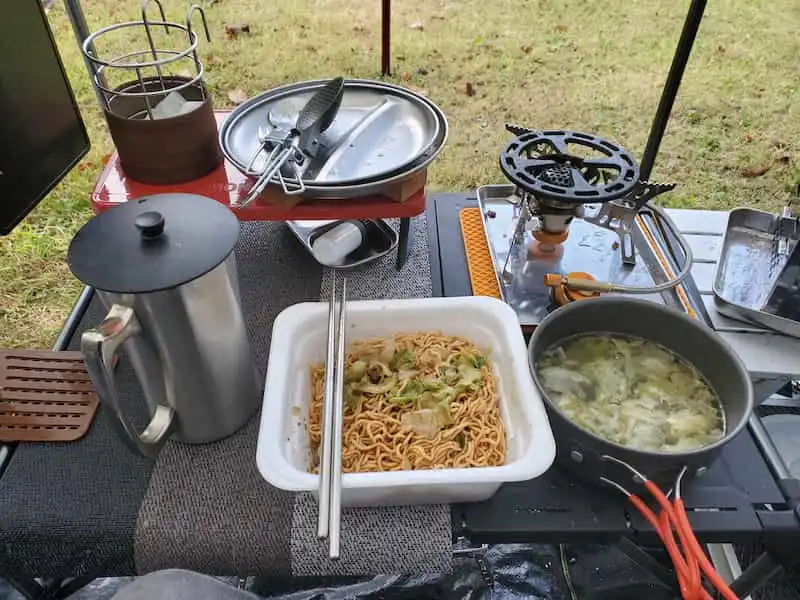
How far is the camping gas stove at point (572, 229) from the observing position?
43.4 inches

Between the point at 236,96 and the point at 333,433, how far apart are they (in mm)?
2390

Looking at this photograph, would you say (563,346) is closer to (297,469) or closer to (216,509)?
(297,469)

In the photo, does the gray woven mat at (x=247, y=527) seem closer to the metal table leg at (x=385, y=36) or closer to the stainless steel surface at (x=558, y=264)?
the stainless steel surface at (x=558, y=264)

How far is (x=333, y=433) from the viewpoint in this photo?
0.80m

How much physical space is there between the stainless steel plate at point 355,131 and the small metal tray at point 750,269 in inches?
26.8

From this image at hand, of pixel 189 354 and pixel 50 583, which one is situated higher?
pixel 189 354

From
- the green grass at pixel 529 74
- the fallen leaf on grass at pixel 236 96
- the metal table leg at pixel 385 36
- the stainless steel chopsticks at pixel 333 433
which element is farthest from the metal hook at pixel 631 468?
the fallen leaf on grass at pixel 236 96

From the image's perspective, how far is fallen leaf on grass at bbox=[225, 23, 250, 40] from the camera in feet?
10.7

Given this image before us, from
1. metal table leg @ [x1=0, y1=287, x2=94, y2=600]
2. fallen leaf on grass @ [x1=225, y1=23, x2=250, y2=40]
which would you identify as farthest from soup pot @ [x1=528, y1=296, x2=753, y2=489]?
fallen leaf on grass @ [x1=225, y1=23, x2=250, y2=40]

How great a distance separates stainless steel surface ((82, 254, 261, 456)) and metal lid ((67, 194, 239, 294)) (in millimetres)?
22

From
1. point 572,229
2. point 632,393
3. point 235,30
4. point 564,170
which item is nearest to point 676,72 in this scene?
point 572,229

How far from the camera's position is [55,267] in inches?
82.9

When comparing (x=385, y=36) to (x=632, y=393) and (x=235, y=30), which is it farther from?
(x=632, y=393)

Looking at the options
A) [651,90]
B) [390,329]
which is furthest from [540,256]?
[651,90]
